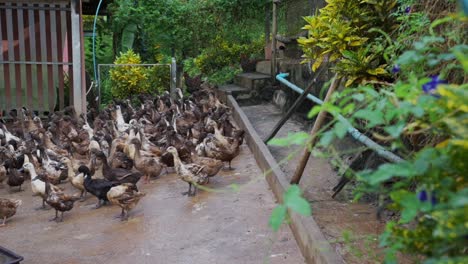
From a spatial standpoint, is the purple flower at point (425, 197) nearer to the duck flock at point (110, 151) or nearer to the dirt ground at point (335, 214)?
the dirt ground at point (335, 214)

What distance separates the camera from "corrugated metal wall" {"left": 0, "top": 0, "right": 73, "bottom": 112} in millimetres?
12867

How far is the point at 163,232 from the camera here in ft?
20.3

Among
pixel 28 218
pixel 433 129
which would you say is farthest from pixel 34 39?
pixel 433 129

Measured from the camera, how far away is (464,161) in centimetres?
159

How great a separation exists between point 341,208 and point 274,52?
8846 mm

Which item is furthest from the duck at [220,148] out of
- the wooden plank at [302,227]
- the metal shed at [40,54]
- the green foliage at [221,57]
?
the green foliage at [221,57]

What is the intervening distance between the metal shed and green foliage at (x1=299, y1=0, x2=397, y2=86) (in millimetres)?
8560

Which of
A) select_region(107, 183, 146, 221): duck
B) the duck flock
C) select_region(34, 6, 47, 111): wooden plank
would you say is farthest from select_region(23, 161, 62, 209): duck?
select_region(34, 6, 47, 111): wooden plank

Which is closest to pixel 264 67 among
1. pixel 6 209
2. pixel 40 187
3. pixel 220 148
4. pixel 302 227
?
pixel 220 148

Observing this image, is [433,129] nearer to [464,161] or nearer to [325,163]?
[464,161]

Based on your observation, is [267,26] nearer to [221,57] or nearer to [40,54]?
[221,57]

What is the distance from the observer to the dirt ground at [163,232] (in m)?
5.42

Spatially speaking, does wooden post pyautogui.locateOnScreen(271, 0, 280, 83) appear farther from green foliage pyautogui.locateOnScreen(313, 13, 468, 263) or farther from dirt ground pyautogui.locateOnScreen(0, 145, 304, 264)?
green foliage pyautogui.locateOnScreen(313, 13, 468, 263)

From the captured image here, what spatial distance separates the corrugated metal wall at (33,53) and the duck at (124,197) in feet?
22.5
